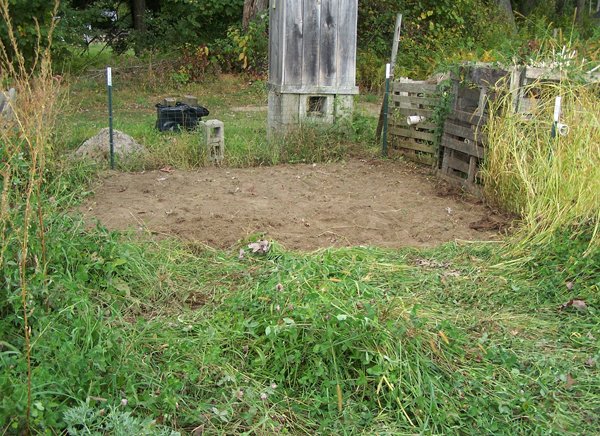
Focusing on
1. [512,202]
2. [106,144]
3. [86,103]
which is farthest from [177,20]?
[512,202]

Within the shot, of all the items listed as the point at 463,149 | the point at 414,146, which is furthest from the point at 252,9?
the point at 463,149

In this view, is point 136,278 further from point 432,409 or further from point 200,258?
point 432,409

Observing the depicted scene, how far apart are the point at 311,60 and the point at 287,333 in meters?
6.85

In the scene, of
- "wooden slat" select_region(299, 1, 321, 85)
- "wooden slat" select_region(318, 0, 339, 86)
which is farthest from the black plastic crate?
"wooden slat" select_region(318, 0, 339, 86)

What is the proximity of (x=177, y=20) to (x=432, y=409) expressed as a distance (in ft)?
58.5

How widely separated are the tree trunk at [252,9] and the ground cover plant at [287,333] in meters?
12.2

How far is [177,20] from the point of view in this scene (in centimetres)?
1959

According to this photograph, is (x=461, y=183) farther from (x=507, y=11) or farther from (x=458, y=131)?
(x=507, y=11)

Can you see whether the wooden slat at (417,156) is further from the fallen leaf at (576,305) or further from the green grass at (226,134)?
the fallen leaf at (576,305)

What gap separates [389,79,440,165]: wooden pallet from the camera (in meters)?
8.91

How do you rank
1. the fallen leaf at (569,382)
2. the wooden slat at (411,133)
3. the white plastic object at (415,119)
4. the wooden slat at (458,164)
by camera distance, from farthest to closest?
1. the white plastic object at (415,119)
2. the wooden slat at (411,133)
3. the wooden slat at (458,164)
4. the fallen leaf at (569,382)

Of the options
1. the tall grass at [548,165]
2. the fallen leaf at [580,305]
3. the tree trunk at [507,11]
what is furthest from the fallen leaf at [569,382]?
the tree trunk at [507,11]

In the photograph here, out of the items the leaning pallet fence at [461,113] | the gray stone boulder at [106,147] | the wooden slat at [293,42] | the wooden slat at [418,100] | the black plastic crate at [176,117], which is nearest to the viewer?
the leaning pallet fence at [461,113]

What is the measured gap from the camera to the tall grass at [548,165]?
550 centimetres
